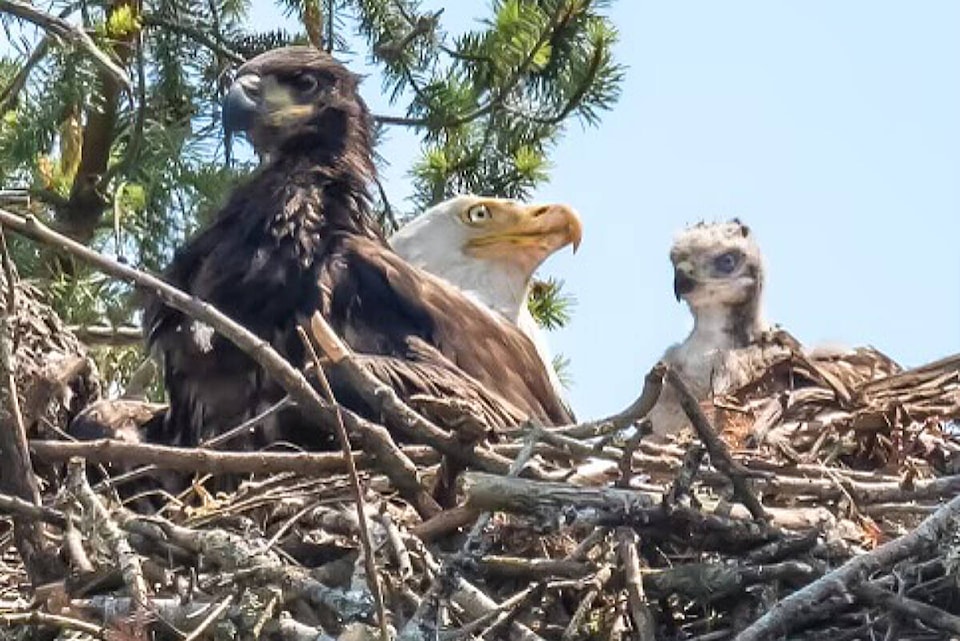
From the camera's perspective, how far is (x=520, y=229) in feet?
22.9

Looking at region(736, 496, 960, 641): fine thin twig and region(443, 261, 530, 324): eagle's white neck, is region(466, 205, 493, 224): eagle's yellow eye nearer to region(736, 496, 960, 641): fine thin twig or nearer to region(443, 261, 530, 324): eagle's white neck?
region(443, 261, 530, 324): eagle's white neck

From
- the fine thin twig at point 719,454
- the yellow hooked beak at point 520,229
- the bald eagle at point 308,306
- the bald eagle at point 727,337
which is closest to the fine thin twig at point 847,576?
the fine thin twig at point 719,454

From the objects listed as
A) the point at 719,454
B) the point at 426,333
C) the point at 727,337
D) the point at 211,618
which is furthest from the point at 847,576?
the point at 727,337

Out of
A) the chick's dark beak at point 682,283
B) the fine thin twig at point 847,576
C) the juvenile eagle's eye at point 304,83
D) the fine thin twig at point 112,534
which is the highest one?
the juvenile eagle's eye at point 304,83

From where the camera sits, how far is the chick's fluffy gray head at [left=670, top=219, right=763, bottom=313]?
6.94 metres

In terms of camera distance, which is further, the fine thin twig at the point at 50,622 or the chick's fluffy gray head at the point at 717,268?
the chick's fluffy gray head at the point at 717,268

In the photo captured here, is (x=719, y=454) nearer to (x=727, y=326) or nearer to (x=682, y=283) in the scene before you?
(x=727, y=326)

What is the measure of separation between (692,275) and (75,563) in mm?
3136

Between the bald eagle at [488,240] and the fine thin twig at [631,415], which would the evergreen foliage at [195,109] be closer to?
the bald eagle at [488,240]

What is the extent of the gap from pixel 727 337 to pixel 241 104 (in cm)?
148

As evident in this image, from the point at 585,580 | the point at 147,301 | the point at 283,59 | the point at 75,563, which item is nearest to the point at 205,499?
the point at 75,563

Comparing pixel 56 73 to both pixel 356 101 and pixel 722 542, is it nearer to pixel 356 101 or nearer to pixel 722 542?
pixel 356 101

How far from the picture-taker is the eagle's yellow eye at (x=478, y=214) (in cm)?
696

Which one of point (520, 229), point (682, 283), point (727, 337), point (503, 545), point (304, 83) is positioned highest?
point (304, 83)
